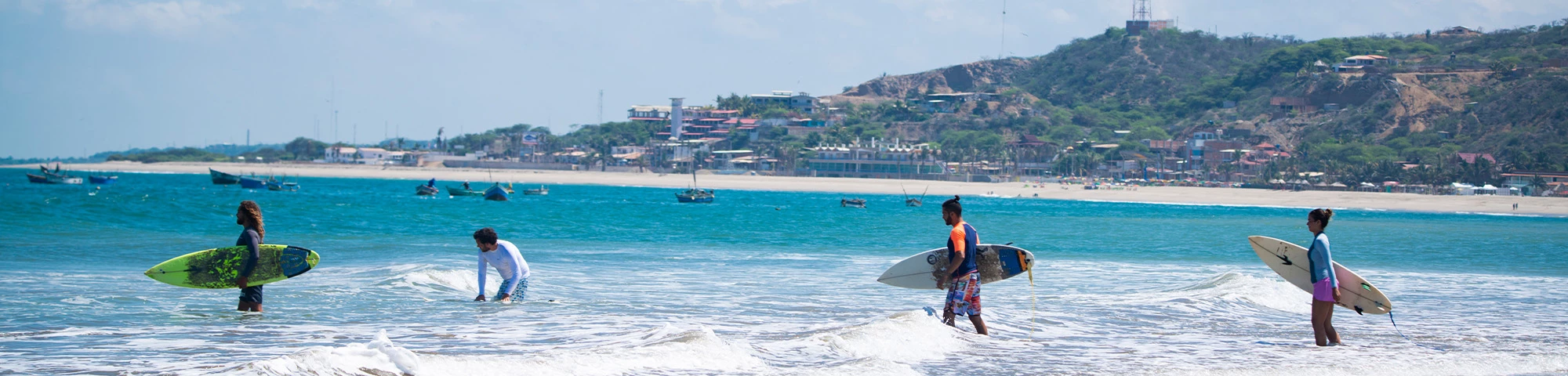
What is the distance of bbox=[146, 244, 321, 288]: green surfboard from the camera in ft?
31.9

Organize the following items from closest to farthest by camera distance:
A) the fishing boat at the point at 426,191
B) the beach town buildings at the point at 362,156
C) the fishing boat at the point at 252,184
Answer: the fishing boat at the point at 426,191 < the fishing boat at the point at 252,184 < the beach town buildings at the point at 362,156

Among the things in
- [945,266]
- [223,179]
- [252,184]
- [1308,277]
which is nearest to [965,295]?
[945,266]

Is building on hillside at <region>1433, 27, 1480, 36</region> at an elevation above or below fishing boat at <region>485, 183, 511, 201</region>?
above

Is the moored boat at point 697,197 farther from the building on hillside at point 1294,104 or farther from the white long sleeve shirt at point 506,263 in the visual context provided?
the building on hillside at point 1294,104

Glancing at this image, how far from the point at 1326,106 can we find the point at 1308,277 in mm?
135399

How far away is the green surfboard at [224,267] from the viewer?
9.71m

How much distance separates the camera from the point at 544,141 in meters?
173

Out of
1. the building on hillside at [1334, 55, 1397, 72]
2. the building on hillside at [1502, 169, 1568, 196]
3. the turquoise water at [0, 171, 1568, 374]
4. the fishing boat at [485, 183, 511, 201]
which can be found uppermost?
the building on hillside at [1334, 55, 1397, 72]

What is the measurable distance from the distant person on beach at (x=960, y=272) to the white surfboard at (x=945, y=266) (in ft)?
2.49

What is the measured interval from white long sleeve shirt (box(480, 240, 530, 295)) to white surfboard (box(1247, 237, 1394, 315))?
261 inches

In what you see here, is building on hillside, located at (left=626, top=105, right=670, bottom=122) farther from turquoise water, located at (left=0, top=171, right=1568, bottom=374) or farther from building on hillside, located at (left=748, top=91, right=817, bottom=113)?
turquoise water, located at (left=0, top=171, right=1568, bottom=374)

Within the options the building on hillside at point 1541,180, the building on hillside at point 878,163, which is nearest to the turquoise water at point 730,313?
the building on hillside at point 1541,180

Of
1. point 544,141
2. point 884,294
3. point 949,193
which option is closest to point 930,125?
point 544,141

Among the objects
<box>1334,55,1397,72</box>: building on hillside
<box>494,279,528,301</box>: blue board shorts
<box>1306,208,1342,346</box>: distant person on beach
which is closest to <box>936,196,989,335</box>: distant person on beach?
<box>1306,208,1342,346</box>: distant person on beach
